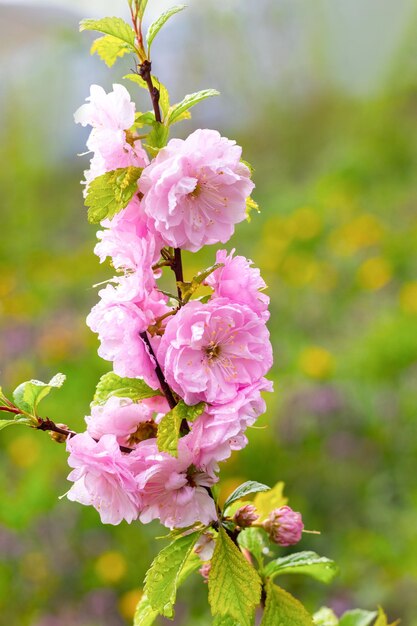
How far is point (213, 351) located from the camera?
0.61 m

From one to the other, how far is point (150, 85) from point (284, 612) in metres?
0.42

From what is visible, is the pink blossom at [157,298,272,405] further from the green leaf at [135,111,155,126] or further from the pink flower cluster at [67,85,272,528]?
the green leaf at [135,111,155,126]

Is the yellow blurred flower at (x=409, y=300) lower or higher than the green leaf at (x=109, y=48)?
lower

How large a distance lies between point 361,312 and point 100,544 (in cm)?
149

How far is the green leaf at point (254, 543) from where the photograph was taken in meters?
0.76

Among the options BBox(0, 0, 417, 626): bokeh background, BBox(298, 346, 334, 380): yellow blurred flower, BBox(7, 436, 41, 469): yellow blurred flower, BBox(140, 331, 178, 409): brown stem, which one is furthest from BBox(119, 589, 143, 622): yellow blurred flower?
BBox(140, 331, 178, 409): brown stem

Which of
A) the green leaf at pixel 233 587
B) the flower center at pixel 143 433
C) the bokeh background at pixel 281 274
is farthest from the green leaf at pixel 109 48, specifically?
the bokeh background at pixel 281 274

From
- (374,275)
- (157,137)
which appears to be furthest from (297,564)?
(374,275)

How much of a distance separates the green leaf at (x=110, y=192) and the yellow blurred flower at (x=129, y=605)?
1.33 meters

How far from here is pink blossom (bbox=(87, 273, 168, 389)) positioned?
0.59 m

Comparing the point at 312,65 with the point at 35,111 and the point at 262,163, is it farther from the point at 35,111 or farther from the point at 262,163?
the point at 35,111

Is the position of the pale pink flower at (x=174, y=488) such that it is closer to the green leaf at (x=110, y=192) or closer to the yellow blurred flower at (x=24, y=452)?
the green leaf at (x=110, y=192)

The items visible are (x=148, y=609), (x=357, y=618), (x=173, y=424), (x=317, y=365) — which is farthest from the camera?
(x=317, y=365)

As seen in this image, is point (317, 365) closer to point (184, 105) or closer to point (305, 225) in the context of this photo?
point (305, 225)
